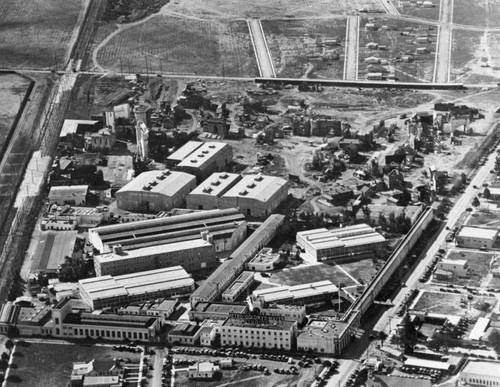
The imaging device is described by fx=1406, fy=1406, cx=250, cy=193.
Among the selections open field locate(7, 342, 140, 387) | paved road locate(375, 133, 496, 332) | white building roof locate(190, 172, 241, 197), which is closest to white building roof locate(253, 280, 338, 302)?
paved road locate(375, 133, 496, 332)

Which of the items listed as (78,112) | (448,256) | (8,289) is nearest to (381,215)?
(448,256)

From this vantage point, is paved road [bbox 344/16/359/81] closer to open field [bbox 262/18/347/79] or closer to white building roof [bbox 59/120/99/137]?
open field [bbox 262/18/347/79]

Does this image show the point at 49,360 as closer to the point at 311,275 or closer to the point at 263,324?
the point at 263,324

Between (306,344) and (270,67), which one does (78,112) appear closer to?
(270,67)

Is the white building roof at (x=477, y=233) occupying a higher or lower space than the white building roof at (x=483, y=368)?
lower

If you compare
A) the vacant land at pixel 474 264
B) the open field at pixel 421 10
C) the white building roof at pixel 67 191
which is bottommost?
the open field at pixel 421 10

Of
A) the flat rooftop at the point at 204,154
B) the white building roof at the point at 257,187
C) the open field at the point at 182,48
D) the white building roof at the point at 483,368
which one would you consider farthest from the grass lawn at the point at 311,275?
the open field at the point at 182,48

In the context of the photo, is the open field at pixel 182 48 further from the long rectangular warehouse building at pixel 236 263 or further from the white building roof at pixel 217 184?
the long rectangular warehouse building at pixel 236 263
